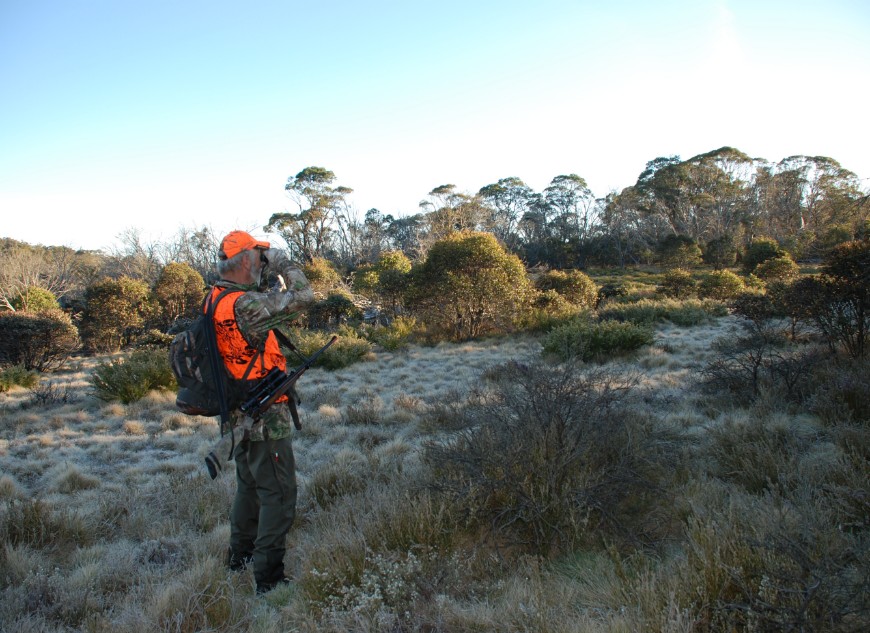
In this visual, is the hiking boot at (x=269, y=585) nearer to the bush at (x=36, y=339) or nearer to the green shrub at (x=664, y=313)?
the bush at (x=36, y=339)

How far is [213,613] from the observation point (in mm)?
2320

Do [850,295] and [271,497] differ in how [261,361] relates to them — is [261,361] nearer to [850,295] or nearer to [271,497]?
[271,497]

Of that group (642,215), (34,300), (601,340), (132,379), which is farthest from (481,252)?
(642,215)

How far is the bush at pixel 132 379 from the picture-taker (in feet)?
25.8

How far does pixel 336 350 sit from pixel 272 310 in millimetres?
8488

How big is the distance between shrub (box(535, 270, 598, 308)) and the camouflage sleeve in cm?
1408

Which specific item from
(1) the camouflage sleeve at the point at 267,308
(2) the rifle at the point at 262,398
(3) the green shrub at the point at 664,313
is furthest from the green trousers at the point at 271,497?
(3) the green shrub at the point at 664,313

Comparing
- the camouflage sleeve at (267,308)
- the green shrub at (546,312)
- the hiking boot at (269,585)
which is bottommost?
the hiking boot at (269,585)

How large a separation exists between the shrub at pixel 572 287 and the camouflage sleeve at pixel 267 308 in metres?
14.1

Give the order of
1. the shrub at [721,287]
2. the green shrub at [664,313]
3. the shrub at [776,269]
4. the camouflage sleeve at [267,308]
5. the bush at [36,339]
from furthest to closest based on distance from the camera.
A: the shrub at [776,269]
the shrub at [721,287]
the green shrub at [664,313]
the bush at [36,339]
the camouflage sleeve at [267,308]

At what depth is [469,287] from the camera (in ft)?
43.1

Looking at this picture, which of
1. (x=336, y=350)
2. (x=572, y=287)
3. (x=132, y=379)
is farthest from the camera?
(x=572, y=287)

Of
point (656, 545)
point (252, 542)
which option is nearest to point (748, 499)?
point (656, 545)

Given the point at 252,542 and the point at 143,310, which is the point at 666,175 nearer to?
the point at 143,310
